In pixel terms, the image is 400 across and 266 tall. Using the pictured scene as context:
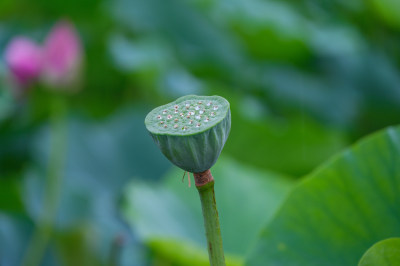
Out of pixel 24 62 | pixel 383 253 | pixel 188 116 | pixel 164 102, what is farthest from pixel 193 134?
pixel 164 102

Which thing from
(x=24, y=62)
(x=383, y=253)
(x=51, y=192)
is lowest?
(x=51, y=192)

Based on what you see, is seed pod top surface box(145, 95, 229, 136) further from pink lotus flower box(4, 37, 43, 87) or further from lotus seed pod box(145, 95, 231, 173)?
pink lotus flower box(4, 37, 43, 87)

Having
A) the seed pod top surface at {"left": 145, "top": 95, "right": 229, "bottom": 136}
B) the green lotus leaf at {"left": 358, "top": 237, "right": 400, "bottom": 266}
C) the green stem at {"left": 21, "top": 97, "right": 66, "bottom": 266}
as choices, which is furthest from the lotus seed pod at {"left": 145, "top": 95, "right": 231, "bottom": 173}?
the green stem at {"left": 21, "top": 97, "right": 66, "bottom": 266}

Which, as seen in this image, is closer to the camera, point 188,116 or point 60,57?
point 188,116

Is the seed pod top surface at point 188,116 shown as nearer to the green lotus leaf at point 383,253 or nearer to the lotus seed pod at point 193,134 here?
the lotus seed pod at point 193,134

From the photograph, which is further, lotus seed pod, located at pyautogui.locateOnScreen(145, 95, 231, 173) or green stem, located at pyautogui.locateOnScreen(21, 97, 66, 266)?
green stem, located at pyautogui.locateOnScreen(21, 97, 66, 266)

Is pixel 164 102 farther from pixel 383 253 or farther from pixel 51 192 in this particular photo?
pixel 383 253

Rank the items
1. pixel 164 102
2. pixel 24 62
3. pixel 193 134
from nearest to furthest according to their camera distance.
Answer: pixel 193 134 < pixel 24 62 < pixel 164 102
